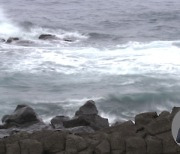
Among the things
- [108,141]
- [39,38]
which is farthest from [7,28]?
[108,141]

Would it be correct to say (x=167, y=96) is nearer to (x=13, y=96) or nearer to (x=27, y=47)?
(x=13, y=96)

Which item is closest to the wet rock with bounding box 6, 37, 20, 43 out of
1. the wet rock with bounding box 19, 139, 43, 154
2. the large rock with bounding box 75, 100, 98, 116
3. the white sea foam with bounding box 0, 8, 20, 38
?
the white sea foam with bounding box 0, 8, 20, 38

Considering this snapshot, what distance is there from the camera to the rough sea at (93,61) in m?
22.0

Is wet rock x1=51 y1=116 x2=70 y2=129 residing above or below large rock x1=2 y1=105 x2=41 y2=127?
below

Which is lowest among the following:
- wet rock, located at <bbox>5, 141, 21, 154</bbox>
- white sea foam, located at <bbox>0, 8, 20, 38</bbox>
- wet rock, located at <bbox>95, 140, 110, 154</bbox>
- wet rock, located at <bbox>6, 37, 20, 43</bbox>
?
white sea foam, located at <bbox>0, 8, 20, 38</bbox>

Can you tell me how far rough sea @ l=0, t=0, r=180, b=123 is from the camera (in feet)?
72.2

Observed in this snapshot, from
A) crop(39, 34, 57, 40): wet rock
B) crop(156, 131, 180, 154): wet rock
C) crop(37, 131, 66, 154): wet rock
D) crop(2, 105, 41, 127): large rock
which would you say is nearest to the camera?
crop(156, 131, 180, 154): wet rock

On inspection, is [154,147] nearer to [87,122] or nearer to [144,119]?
[144,119]

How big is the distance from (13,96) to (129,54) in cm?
1152

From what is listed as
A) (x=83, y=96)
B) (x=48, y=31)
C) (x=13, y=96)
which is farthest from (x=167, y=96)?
(x=48, y=31)

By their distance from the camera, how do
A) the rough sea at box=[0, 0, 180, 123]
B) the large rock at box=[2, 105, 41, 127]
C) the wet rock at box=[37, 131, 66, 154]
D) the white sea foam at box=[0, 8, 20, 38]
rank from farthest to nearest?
1. the white sea foam at box=[0, 8, 20, 38]
2. the rough sea at box=[0, 0, 180, 123]
3. the large rock at box=[2, 105, 41, 127]
4. the wet rock at box=[37, 131, 66, 154]

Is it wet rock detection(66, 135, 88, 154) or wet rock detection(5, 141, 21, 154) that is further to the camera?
wet rock detection(66, 135, 88, 154)

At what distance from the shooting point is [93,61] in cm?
3005

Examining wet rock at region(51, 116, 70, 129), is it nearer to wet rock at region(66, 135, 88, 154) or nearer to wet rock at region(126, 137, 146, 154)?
wet rock at region(66, 135, 88, 154)
